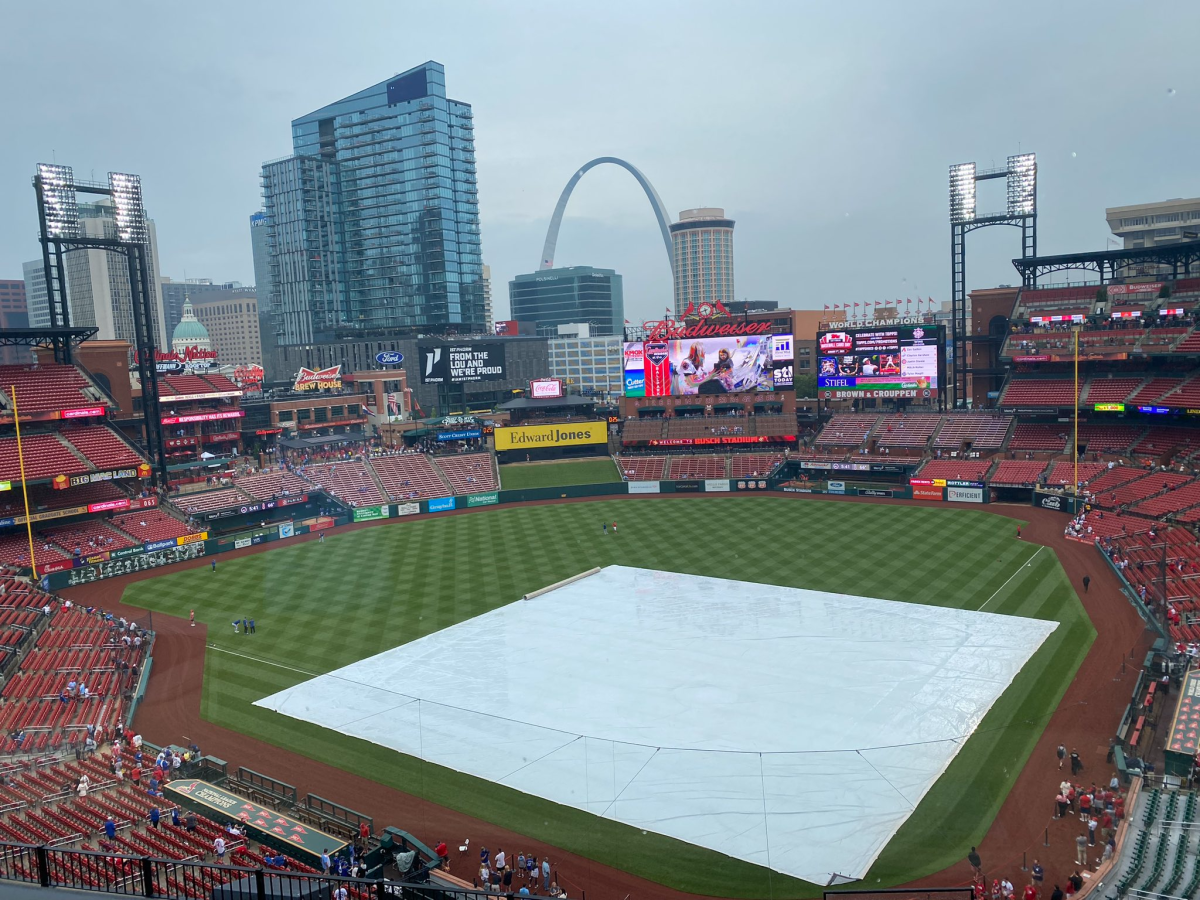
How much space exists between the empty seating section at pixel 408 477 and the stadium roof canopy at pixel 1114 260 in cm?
4650

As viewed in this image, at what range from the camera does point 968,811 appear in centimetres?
1919

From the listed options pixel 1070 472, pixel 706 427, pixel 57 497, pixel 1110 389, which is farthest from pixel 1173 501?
pixel 57 497

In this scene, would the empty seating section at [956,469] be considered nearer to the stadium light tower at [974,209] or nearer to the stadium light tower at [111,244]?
the stadium light tower at [974,209]

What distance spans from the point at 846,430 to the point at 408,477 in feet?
114

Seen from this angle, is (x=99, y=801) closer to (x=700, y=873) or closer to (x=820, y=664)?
(x=700, y=873)

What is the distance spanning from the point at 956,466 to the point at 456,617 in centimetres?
3878

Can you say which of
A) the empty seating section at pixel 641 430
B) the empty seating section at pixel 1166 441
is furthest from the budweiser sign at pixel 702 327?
the empty seating section at pixel 1166 441

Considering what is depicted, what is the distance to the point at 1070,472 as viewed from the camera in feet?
173

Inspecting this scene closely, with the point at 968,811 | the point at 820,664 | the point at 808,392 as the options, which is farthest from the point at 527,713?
the point at 808,392

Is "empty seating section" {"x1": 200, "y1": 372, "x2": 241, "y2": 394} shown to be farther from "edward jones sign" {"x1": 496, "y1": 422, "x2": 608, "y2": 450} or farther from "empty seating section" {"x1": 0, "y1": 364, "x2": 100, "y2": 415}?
"edward jones sign" {"x1": 496, "y1": 422, "x2": 608, "y2": 450}

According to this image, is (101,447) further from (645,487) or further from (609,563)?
(645,487)

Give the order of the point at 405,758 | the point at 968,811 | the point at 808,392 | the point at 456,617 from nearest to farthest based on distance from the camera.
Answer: the point at 968,811 < the point at 405,758 < the point at 456,617 < the point at 808,392

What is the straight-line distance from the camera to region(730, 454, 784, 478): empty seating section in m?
64.8

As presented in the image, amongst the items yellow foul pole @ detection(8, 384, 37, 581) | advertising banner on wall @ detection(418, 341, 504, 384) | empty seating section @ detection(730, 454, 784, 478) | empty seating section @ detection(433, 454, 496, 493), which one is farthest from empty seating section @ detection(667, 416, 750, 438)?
yellow foul pole @ detection(8, 384, 37, 581)
